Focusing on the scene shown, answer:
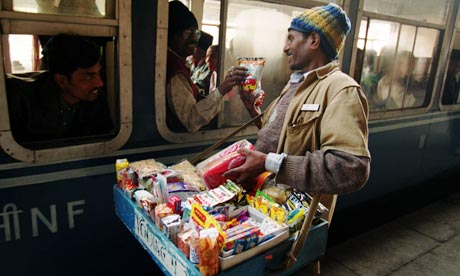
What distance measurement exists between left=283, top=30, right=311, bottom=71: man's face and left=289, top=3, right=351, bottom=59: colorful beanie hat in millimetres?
35

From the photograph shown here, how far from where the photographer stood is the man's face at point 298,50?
170 cm

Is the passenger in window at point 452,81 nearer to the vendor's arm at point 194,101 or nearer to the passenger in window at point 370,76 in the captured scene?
the passenger in window at point 370,76

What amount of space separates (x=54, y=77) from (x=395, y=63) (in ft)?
10.3

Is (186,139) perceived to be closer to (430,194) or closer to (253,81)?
(253,81)

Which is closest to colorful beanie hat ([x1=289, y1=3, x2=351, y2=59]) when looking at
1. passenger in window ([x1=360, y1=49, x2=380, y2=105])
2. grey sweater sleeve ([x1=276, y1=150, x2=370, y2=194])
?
grey sweater sleeve ([x1=276, y1=150, x2=370, y2=194])

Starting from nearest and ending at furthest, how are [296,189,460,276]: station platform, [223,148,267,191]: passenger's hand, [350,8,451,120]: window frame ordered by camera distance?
[223,148,267,191]: passenger's hand < [296,189,460,276]: station platform < [350,8,451,120]: window frame

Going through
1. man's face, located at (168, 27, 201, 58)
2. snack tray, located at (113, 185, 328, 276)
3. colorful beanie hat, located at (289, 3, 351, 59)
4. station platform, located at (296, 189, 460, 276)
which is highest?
colorful beanie hat, located at (289, 3, 351, 59)

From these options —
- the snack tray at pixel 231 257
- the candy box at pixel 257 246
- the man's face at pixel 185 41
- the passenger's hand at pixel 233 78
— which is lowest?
the snack tray at pixel 231 257

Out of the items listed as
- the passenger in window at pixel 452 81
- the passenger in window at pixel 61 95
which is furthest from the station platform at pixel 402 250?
the passenger in window at pixel 61 95

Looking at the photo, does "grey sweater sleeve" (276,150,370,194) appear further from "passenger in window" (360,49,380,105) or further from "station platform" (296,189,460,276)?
"passenger in window" (360,49,380,105)

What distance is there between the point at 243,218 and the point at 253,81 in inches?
39.7

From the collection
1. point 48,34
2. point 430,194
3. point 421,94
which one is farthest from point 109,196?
point 430,194

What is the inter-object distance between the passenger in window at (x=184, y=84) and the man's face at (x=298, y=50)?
59 cm

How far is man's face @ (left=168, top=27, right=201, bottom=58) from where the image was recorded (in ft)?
7.35
